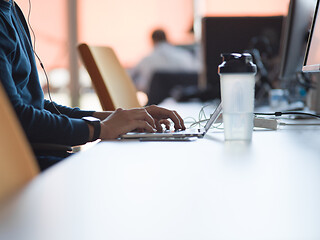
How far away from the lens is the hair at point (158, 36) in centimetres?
573

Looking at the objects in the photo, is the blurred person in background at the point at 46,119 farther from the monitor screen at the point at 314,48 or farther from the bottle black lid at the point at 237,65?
the monitor screen at the point at 314,48

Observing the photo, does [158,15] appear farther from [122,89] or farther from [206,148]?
[206,148]

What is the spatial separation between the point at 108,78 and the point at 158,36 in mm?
3870

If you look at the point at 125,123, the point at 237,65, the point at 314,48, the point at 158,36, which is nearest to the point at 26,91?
the point at 125,123

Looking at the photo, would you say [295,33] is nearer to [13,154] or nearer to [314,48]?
[314,48]

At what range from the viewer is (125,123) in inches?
46.6

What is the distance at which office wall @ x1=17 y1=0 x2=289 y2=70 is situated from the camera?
25.4ft

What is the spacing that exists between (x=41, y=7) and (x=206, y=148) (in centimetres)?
714

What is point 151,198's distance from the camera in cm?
54

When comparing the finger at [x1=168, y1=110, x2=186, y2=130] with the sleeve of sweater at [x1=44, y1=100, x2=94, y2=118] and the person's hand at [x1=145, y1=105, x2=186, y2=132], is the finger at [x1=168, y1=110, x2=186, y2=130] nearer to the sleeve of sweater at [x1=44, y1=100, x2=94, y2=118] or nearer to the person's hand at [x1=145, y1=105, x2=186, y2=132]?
the person's hand at [x1=145, y1=105, x2=186, y2=132]

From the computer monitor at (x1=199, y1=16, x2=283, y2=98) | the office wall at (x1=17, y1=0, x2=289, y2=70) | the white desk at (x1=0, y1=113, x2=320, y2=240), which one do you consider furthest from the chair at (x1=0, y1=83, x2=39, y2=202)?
A: the office wall at (x1=17, y1=0, x2=289, y2=70)

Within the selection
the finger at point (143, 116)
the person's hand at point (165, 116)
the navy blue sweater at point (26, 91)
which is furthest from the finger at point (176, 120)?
the navy blue sweater at point (26, 91)

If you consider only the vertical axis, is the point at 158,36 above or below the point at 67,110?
below

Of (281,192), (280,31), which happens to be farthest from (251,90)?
(280,31)
